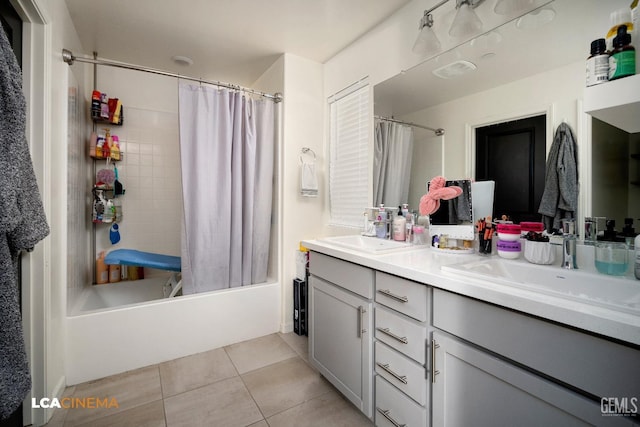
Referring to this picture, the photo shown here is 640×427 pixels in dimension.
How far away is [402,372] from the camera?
3.72ft

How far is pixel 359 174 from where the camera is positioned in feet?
7.03

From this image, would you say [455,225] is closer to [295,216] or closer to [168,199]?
[295,216]

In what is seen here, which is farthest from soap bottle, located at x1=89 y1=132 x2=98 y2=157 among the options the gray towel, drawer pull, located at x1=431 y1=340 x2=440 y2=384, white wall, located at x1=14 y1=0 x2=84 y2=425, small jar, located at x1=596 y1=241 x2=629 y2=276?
small jar, located at x1=596 y1=241 x2=629 y2=276

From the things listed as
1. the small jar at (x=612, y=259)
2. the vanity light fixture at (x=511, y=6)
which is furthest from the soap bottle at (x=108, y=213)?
the small jar at (x=612, y=259)

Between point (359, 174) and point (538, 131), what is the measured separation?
114 centimetres

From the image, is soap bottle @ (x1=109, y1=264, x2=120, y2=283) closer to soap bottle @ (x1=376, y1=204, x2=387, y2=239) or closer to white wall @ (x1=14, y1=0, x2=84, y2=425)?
white wall @ (x1=14, y1=0, x2=84, y2=425)

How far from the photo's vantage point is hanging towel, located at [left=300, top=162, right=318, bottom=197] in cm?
230

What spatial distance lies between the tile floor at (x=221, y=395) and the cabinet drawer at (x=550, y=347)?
0.89 m

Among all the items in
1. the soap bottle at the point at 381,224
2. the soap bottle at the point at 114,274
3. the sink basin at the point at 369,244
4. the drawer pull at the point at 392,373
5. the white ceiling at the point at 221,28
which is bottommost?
the drawer pull at the point at 392,373

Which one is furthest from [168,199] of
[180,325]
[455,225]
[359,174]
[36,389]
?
[455,225]

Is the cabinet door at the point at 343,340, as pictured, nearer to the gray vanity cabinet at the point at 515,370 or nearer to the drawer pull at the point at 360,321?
the drawer pull at the point at 360,321

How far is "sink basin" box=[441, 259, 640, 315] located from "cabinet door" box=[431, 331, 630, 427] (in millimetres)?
234

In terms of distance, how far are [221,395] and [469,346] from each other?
138cm

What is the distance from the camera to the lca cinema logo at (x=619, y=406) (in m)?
0.60
